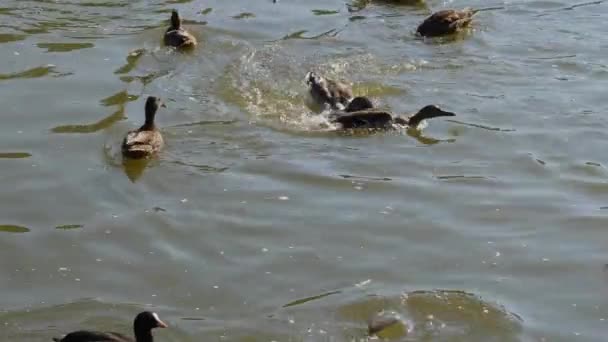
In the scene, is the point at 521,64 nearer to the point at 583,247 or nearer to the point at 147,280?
the point at 583,247

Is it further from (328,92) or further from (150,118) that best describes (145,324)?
(328,92)

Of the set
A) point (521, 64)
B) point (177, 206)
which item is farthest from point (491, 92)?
point (177, 206)

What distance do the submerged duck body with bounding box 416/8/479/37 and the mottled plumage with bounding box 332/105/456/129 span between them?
409cm

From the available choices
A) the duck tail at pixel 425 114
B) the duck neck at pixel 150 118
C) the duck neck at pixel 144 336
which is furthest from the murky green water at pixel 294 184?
the duck neck at pixel 144 336

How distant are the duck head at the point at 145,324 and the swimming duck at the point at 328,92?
6714 mm

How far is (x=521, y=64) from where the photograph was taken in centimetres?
1659

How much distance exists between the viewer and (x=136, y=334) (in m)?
8.45

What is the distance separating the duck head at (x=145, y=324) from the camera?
27.4 feet

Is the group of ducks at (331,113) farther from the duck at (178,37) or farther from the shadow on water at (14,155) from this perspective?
the shadow on water at (14,155)

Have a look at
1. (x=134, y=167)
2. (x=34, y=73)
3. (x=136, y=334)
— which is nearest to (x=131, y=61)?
(x=34, y=73)

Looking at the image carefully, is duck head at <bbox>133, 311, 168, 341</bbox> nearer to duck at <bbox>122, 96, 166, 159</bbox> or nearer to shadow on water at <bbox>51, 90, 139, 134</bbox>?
duck at <bbox>122, 96, 166, 159</bbox>

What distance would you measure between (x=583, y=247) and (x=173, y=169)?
471 cm

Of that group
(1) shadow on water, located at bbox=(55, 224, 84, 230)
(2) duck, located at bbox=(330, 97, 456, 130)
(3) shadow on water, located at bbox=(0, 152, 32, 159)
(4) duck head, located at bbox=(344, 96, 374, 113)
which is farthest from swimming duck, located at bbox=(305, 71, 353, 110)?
(1) shadow on water, located at bbox=(55, 224, 84, 230)

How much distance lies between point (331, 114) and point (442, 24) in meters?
4.34
